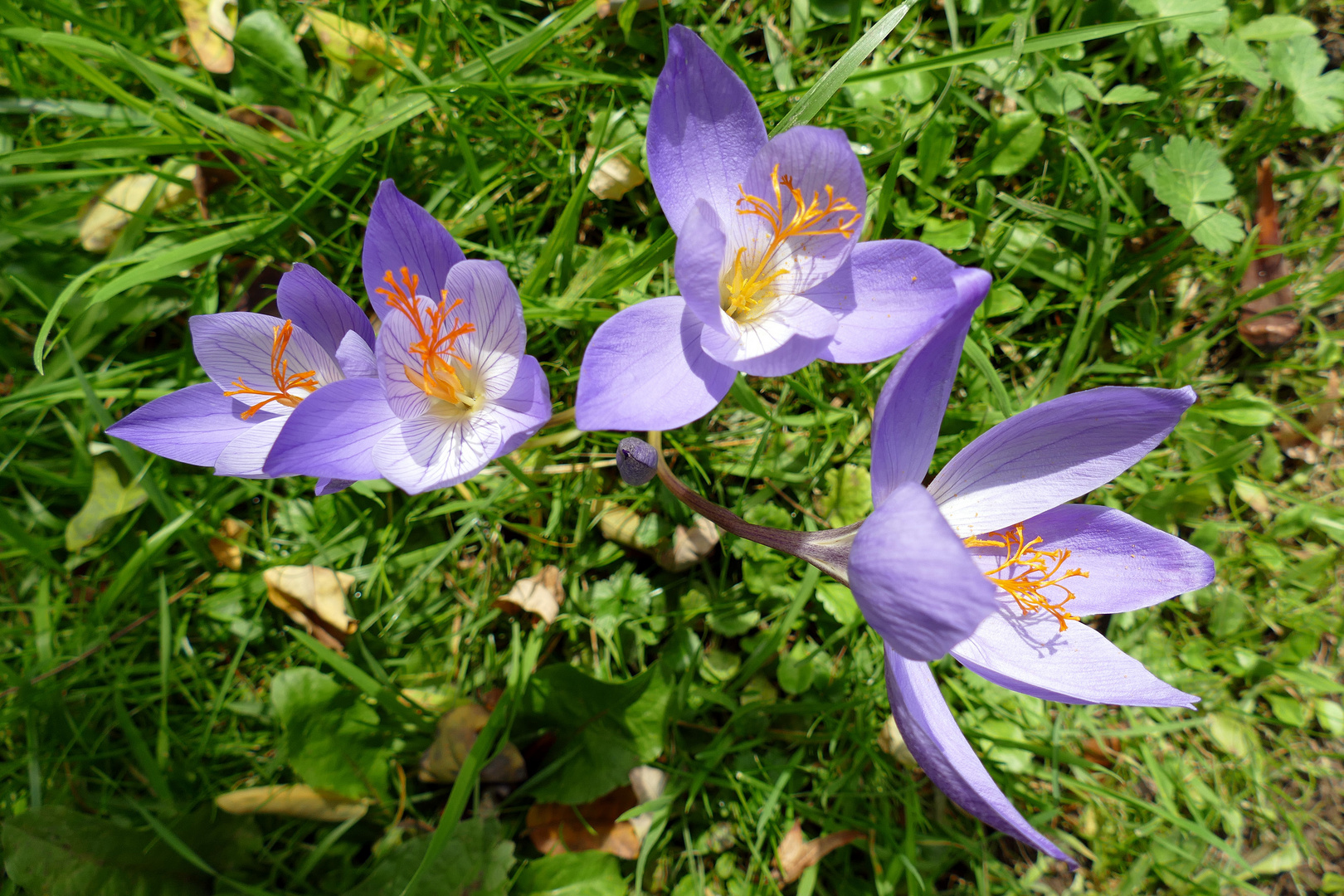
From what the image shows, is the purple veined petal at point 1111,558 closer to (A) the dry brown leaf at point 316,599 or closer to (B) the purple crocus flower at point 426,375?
(B) the purple crocus flower at point 426,375

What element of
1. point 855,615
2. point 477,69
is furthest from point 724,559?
point 477,69

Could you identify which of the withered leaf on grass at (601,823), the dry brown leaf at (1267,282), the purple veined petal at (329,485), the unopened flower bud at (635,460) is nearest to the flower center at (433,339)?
the purple veined petal at (329,485)

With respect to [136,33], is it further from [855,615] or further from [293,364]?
[855,615]

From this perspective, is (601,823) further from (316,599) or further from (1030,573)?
(1030,573)

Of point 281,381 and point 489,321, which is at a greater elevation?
point 489,321

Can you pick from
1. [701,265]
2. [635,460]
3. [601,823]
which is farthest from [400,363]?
[601,823]

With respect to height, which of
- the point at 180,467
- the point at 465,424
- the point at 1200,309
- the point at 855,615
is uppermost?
the point at 465,424

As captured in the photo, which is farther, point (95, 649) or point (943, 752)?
point (95, 649)
